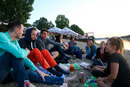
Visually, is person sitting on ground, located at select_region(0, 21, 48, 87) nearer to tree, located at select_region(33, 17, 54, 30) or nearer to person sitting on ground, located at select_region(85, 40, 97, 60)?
person sitting on ground, located at select_region(85, 40, 97, 60)

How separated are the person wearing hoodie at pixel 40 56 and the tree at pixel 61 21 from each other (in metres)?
42.4

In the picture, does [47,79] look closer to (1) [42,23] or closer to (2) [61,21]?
(2) [61,21]

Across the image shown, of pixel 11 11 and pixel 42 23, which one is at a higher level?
pixel 42 23

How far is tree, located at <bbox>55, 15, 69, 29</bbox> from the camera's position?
44.8 meters

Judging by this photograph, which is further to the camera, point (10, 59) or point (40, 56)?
point (40, 56)

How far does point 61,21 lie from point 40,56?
44.2 m

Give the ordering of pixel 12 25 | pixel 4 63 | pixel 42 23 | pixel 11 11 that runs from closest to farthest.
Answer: pixel 4 63 < pixel 12 25 < pixel 11 11 < pixel 42 23

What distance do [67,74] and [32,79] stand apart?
1.10m

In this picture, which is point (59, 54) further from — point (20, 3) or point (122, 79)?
point (20, 3)

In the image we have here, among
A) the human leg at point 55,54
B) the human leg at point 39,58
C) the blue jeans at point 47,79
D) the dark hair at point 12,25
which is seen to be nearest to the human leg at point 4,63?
the dark hair at point 12,25

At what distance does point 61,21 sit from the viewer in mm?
45219

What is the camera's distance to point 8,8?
62.2 feet

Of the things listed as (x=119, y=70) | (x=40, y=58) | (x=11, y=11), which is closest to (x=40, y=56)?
(x=40, y=58)

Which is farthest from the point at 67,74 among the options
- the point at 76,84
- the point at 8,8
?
the point at 8,8
